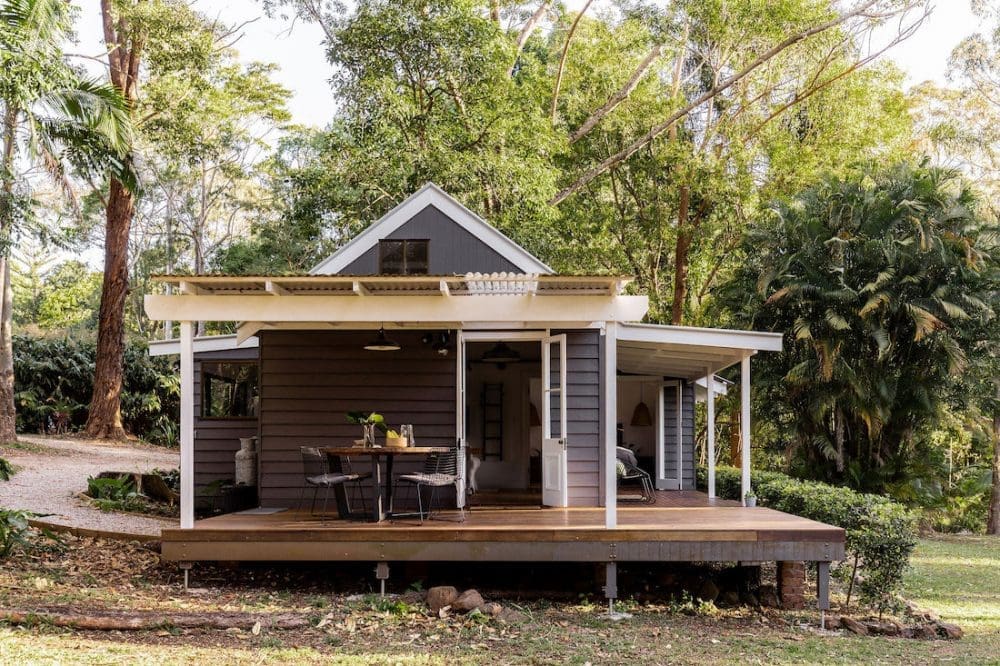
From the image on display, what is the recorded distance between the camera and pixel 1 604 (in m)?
7.09

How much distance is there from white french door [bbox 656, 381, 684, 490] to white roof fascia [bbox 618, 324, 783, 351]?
15.1 feet

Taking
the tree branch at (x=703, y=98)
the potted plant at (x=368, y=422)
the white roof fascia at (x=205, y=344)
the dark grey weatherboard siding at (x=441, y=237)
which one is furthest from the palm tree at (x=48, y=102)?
the tree branch at (x=703, y=98)

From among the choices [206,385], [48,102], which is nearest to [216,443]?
[206,385]

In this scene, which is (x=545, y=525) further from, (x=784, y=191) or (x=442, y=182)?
(x=784, y=191)

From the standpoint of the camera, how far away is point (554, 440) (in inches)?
424

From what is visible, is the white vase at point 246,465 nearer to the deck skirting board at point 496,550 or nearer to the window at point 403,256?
the window at point 403,256

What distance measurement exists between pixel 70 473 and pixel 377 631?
1011cm

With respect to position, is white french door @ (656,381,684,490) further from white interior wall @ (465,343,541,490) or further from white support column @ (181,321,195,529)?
white support column @ (181,321,195,529)

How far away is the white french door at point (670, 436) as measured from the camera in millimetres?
15156

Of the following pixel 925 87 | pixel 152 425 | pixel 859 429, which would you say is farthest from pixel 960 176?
pixel 152 425

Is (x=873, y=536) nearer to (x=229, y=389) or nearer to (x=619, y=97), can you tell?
(x=229, y=389)

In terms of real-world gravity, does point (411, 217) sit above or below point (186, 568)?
above

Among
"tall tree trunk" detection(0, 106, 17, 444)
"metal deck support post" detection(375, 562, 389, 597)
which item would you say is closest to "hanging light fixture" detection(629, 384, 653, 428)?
"metal deck support post" detection(375, 562, 389, 597)

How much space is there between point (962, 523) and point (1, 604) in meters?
21.1
